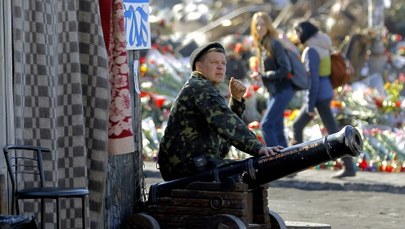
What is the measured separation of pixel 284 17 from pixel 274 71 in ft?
80.6

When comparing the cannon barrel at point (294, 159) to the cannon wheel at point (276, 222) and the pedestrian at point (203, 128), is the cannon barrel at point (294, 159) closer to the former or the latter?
the pedestrian at point (203, 128)

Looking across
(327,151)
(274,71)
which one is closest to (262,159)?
(327,151)

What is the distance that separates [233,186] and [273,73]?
5938mm

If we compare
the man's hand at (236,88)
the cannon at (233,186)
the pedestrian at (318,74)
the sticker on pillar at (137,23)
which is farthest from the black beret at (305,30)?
the cannon at (233,186)

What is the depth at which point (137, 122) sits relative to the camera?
33.6ft

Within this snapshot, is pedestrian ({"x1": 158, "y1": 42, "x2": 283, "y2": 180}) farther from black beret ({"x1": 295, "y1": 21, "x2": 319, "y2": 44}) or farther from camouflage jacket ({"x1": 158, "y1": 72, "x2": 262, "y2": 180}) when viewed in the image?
black beret ({"x1": 295, "y1": 21, "x2": 319, "y2": 44})

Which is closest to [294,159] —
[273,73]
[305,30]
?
[273,73]

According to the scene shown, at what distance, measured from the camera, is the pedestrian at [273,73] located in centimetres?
1515

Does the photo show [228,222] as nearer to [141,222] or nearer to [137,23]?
[141,222]

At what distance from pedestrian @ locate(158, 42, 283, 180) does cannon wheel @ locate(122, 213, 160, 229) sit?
1.16ft

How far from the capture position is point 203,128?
970cm

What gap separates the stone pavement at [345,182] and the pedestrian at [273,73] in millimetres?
485

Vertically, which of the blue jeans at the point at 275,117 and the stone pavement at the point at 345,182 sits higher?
the blue jeans at the point at 275,117

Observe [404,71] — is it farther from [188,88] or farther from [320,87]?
[188,88]
